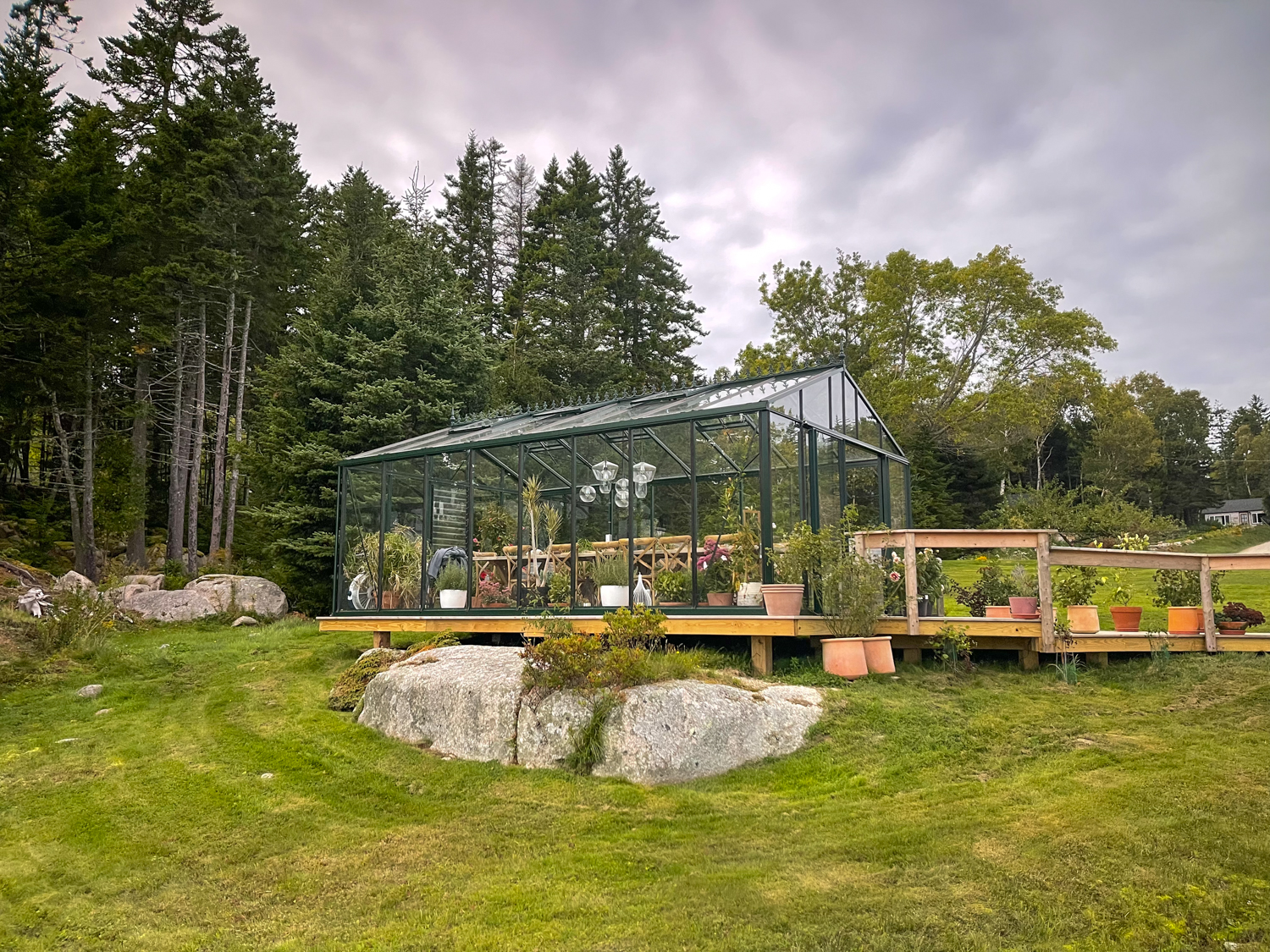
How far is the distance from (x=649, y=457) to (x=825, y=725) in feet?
13.5

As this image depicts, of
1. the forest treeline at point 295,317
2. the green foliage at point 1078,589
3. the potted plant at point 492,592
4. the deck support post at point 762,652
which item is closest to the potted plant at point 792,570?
the deck support post at point 762,652

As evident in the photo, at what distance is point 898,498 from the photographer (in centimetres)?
1151

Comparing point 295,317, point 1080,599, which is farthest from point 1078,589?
point 295,317

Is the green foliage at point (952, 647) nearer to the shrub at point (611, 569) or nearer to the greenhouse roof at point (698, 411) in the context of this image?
the greenhouse roof at point (698, 411)

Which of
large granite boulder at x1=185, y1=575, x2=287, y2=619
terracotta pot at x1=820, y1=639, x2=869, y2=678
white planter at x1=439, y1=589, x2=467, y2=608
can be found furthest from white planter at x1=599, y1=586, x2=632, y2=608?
large granite boulder at x1=185, y1=575, x2=287, y2=619

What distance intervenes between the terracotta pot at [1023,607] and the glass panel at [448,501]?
6.33 metres

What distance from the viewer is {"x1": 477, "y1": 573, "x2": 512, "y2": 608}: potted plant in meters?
9.58

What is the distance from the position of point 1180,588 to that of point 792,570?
11.7 feet

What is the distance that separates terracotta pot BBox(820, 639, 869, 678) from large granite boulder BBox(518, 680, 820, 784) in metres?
0.88

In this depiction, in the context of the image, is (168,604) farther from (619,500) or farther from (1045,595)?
(1045,595)

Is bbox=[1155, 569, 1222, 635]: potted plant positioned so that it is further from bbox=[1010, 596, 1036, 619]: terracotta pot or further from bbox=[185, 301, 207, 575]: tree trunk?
bbox=[185, 301, 207, 575]: tree trunk

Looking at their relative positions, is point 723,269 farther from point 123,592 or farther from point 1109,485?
point 123,592

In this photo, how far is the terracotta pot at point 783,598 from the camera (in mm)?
7309

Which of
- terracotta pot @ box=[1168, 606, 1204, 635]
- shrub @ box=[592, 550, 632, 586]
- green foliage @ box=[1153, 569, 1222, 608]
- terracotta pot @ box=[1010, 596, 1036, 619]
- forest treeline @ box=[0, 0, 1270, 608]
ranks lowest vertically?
terracotta pot @ box=[1168, 606, 1204, 635]
